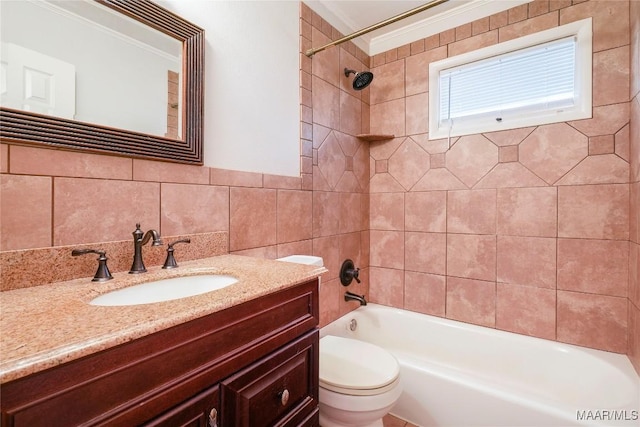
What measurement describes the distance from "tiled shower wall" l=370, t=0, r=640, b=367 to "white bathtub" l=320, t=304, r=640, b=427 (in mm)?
122

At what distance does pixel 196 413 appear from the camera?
68 cm

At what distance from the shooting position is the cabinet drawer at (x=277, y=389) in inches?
30.1

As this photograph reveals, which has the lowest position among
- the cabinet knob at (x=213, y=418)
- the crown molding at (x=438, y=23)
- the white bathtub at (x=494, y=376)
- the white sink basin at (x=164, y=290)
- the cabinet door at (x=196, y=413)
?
the white bathtub at (x=494, y=376)

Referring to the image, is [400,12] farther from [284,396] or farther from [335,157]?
[284,396]

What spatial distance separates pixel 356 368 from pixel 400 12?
7.49ft

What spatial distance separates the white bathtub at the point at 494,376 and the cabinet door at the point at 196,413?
124 centimetres

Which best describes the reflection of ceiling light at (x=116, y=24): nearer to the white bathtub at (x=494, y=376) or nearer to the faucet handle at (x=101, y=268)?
the faucet handle at (x=101, y=268)

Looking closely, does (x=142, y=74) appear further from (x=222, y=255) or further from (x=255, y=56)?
(x=222, y=255)

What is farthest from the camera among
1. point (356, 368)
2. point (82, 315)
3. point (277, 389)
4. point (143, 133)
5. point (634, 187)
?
point (634, 187)

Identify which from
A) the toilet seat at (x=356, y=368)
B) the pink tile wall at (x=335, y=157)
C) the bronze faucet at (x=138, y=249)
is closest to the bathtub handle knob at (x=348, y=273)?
the pink tile wall at (x=335, y=157)

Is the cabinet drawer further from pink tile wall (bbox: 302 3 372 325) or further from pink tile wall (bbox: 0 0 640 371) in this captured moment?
pink tile wall (bbox: 302 3 372 325)

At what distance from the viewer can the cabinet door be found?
62 centimetres

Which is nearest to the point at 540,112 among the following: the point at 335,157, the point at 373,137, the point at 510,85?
the point at 510,85

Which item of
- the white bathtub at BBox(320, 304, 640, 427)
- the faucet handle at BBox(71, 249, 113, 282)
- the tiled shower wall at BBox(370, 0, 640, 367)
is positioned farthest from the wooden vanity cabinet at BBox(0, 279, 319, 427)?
the tiled shower wall at BBox(370, 0, 640, 367)
